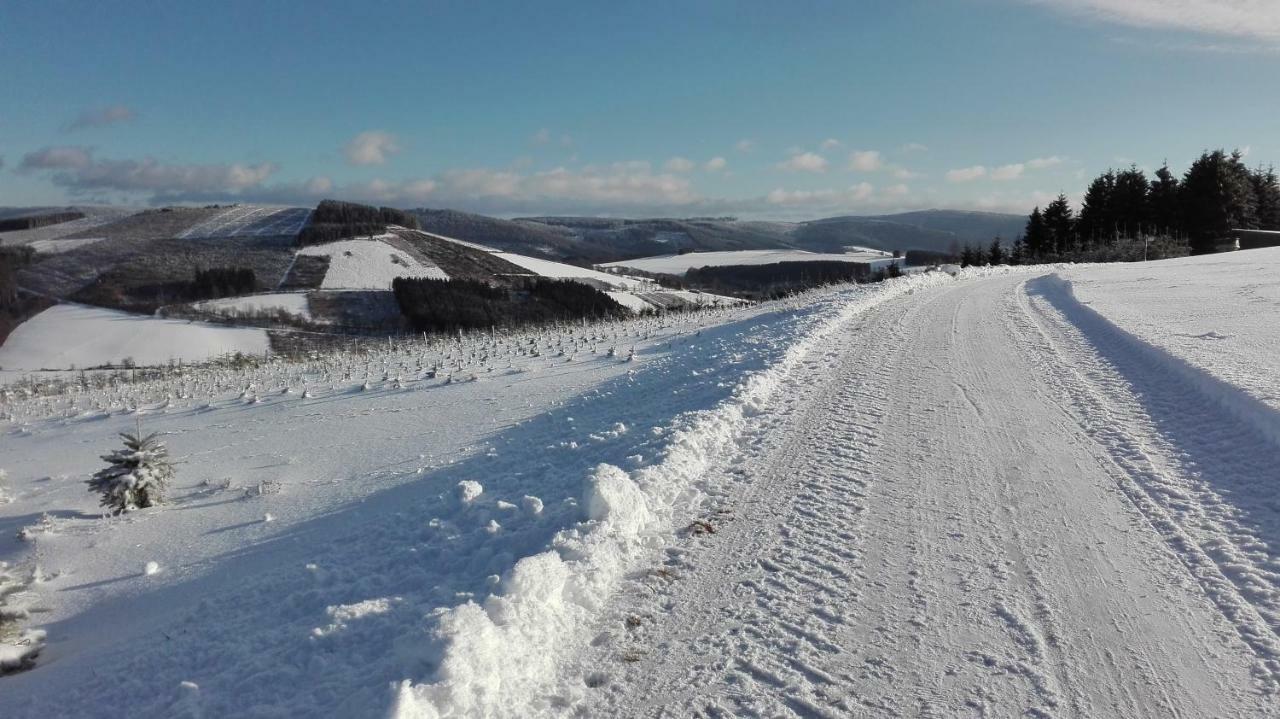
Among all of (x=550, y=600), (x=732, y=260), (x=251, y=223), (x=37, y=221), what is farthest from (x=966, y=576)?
(x=37, y=221)

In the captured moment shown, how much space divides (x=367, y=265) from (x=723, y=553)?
256 feet

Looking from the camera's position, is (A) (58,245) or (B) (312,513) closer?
(B) (312,513)

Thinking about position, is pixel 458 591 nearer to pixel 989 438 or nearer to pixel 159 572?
pixel 159 572

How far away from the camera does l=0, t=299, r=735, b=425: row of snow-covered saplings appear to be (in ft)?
52.7

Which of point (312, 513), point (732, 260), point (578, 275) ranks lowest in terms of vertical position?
point (312, 513)

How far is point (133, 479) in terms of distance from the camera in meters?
8.99

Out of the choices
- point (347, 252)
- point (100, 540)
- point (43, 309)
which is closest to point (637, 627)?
point (100, 540)

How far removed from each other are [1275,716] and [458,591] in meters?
4.42

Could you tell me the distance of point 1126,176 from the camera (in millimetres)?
52750

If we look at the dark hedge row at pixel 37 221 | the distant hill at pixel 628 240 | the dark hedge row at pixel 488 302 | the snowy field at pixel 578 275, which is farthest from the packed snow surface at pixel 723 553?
the distant hill at pixel 628 240

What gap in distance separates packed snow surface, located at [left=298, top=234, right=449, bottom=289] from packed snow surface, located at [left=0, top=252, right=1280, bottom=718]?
6204 centimetres

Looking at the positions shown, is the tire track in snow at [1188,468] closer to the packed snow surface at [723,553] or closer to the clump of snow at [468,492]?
the packed snow surface at [723,553]

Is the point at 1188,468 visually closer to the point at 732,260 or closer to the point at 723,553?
the point at 723,553

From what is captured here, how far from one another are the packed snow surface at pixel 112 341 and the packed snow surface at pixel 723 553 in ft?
126
